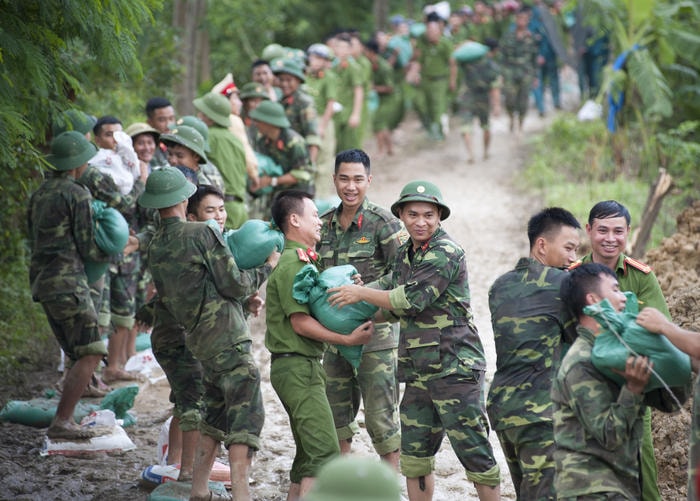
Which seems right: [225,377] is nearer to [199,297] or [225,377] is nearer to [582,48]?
[199,297]

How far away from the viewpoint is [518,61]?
17781mm

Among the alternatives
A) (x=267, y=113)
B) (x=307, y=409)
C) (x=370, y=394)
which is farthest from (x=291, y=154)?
(x=307, y=409)

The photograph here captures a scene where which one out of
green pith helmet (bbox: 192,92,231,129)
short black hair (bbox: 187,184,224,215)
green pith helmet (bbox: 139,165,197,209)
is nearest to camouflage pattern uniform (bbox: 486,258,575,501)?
green pith helmet (bbox: 139,165,197,209)

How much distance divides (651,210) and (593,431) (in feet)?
23.0

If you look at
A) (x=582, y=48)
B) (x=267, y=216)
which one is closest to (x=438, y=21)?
(x=582, y=48)

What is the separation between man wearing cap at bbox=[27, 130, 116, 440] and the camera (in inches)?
283

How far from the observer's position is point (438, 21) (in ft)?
56.1

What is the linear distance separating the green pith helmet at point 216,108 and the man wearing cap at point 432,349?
3698 millimetres

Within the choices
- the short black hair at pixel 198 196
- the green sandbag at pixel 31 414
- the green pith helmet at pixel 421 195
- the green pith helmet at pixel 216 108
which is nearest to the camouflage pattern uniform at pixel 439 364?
the green pith helmet at pixel 421 195

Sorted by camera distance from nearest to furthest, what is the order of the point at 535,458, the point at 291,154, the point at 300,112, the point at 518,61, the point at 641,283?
1. the point at 535,458
2. the point at 641,283
3. the point at 291,154
4. the point at 300,112
5. the point at 518,61

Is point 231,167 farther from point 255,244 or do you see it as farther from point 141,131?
point 255,244

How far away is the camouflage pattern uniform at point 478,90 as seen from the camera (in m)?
16.9

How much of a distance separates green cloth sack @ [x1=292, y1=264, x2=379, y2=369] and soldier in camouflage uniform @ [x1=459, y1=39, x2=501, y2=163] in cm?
1172

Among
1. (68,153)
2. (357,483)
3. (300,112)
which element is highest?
(300,112)
